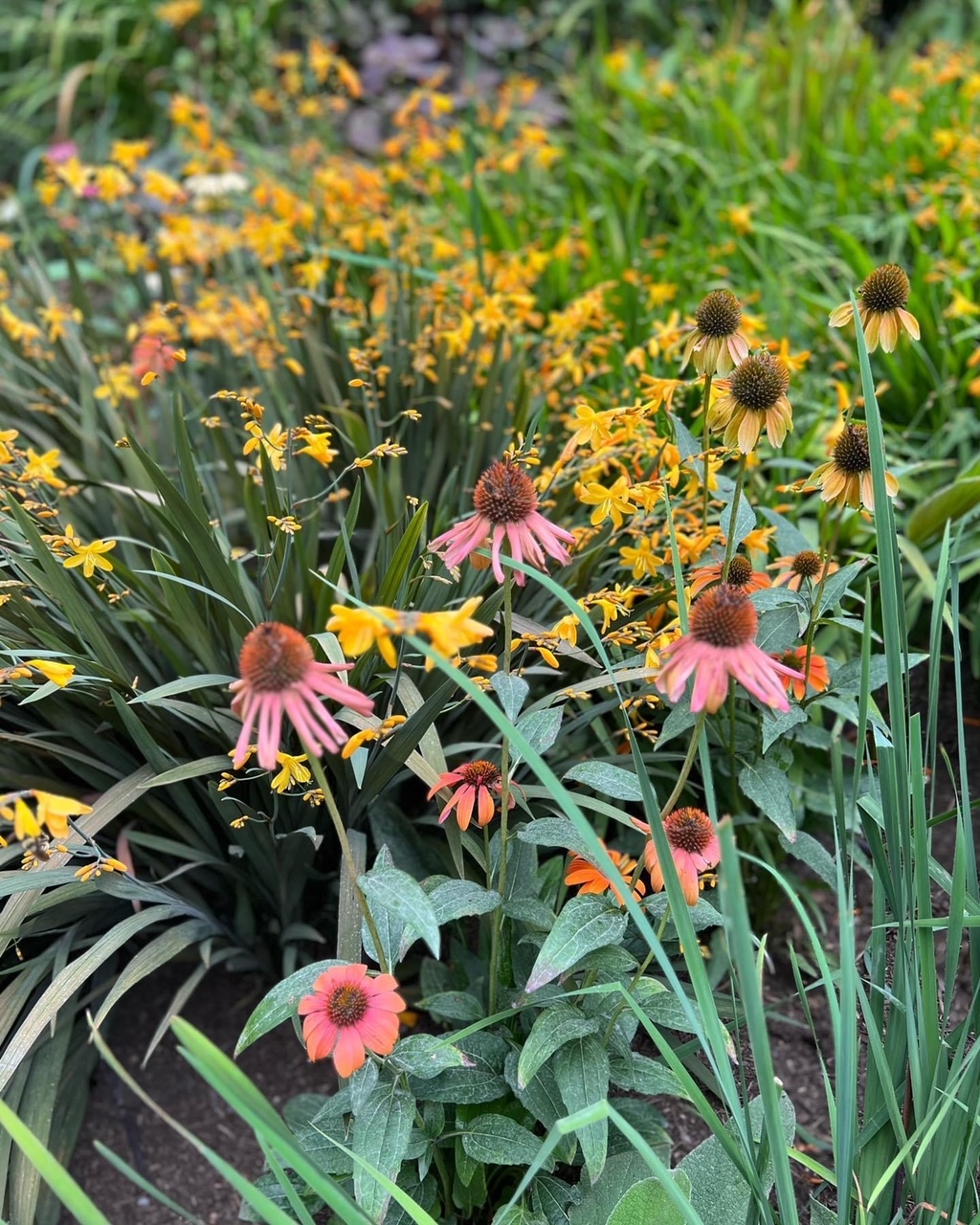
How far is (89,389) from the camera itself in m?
2.17

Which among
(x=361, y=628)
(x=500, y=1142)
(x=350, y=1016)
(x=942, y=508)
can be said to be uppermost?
(x=361, y=628)

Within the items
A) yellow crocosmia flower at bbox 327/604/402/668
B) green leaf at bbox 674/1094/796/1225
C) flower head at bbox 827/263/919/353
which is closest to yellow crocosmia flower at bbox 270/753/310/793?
yellow crocosmia flower at bbox 327/604/402/668

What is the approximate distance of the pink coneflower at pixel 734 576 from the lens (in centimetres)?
129

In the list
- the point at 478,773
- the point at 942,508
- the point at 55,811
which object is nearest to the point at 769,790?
the point at 478,773

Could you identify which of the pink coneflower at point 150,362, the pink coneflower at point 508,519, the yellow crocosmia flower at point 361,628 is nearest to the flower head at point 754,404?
the pink coneflower at point 508,519

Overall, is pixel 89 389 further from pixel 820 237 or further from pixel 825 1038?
pixel 820 237

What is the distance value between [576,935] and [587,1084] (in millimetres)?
176

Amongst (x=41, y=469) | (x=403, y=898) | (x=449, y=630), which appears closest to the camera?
(x=449, y=630)

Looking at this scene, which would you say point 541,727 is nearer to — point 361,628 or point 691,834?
point 691,834

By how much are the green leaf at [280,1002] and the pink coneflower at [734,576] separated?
2.09 ft

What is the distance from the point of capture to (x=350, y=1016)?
104 cm

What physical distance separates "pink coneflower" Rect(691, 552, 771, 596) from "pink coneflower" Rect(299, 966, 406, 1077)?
61 cm

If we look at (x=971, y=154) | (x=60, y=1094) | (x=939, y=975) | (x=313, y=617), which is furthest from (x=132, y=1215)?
(x=971, y=154)

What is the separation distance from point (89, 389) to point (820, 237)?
2.03 m
